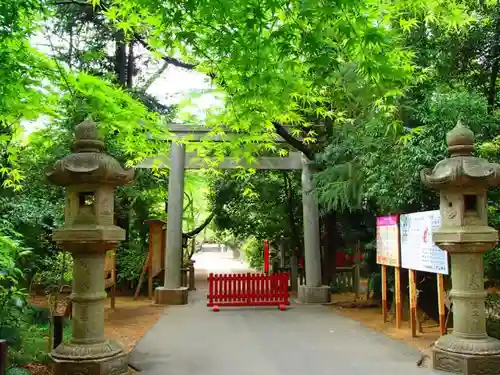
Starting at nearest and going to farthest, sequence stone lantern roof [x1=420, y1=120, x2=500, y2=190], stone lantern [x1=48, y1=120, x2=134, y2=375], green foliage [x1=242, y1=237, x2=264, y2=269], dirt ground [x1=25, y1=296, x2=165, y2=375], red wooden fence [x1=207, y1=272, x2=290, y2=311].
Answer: stone lantern [x1=48, y1=120, x2=134, y2=375], stone lantern roof [x1=420, y1=120, x2=500, y2=190], dirt ground [x1=25, y1=296, x2=165, y2=375], red wooden fence [x1=207, y1=272, x2=290, y2=311], green foliage [x1=242, y1=237, x2=264, y2=269]

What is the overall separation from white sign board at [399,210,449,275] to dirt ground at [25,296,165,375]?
15.8 ft

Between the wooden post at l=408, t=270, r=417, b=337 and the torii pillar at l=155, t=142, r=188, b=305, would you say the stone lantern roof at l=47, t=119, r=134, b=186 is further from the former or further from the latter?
the torii pillar at l=155, t=142, r=188, b=305

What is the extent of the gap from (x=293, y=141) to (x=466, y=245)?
21.8 ft

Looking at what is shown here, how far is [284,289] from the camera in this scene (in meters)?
11.8

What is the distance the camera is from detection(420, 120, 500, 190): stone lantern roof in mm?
5848

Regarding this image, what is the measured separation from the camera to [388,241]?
29.2 feet

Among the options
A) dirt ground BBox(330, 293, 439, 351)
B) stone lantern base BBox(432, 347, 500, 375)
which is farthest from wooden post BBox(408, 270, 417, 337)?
stone lantern base BBox(432, 347, 500, 375)

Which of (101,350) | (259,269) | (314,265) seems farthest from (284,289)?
(259,269)

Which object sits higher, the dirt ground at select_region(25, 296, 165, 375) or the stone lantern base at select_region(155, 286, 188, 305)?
the stone lantern base at select_region(155, 286, 188, 305)

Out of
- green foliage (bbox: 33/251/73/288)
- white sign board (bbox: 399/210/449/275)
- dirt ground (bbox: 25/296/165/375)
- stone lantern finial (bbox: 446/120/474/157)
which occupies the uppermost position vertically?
stone lantern finial (bbox: 446/120/474/157)

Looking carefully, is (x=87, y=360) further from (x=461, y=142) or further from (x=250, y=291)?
(x=250, y=291)

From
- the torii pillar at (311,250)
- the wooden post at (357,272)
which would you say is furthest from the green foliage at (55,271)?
the wooden post at (357,272)

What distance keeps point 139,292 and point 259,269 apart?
907 cm

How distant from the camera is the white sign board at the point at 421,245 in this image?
7.09 meters
